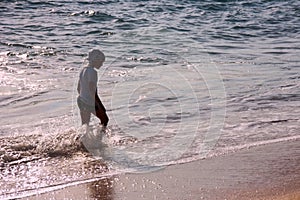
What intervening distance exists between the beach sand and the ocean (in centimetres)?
28

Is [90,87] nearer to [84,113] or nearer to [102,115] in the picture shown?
[84,113]

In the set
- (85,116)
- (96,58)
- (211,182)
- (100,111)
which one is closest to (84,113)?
(85,116)

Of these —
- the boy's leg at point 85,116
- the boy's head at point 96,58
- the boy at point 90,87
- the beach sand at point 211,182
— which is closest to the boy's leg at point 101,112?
the boy at point 90,87

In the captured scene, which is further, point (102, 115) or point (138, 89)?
point (138, 89)

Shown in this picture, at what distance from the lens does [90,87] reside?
791 centimetres

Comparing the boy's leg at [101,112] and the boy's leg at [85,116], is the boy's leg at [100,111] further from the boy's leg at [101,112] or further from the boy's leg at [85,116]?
the boy's leg at [85,116]

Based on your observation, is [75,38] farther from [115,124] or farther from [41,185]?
[41,185]

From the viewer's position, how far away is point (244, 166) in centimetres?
707

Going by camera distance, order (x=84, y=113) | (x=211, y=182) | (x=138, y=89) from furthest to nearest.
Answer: (x=138, y=89), (x=84, y=113), (x=211, y=182)

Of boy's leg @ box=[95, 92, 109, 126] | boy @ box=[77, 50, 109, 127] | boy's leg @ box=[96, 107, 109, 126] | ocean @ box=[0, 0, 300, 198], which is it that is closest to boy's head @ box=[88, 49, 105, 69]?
boy @ box=[77, 50, 109, 127]

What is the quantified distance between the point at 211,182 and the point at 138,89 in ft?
17.6

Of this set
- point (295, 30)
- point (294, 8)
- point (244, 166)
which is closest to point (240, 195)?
point (244, 166)

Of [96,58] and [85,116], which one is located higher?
[96,58]

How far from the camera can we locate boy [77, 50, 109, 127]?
25.8 feet
